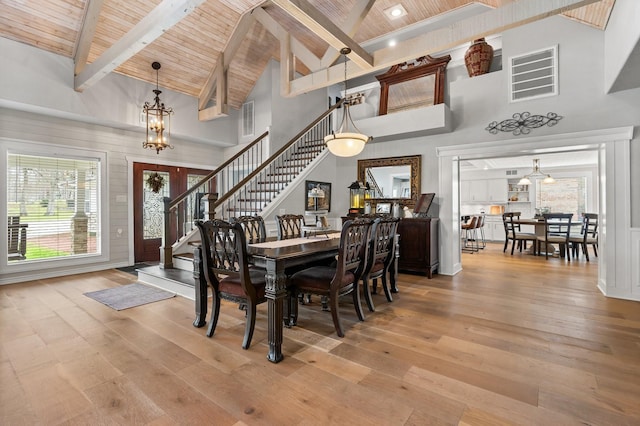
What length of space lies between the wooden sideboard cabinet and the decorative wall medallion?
1.80 meters

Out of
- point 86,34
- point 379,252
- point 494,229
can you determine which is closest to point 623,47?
point 379,252

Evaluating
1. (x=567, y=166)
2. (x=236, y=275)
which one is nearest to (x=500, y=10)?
(x=236, y=275)

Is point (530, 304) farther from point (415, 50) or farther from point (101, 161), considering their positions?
point (101, 161)

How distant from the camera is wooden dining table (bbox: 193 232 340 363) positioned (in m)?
2.46

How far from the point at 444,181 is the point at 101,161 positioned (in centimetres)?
653

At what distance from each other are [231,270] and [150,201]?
4.94m

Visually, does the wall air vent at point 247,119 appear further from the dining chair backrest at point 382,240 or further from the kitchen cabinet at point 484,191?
the kitchen cabinet at point 484,191

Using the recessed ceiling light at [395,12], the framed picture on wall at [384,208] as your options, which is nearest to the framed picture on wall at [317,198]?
the framed picture on wall at [384,208]

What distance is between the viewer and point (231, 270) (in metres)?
2.75

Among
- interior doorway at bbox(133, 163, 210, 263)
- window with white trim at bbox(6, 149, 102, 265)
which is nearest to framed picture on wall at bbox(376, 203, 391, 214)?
interior doorway at bbox(133, 163, 210, 263)

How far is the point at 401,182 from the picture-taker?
6090mm

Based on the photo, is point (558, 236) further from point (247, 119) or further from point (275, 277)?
point (247, 119)

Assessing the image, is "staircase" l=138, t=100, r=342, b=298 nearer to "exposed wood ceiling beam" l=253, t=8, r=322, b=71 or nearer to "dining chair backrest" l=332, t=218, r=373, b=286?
"exposed wood ceiling beam" l=253, t=8, r=322, b=71

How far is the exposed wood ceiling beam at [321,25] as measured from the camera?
344 cm
